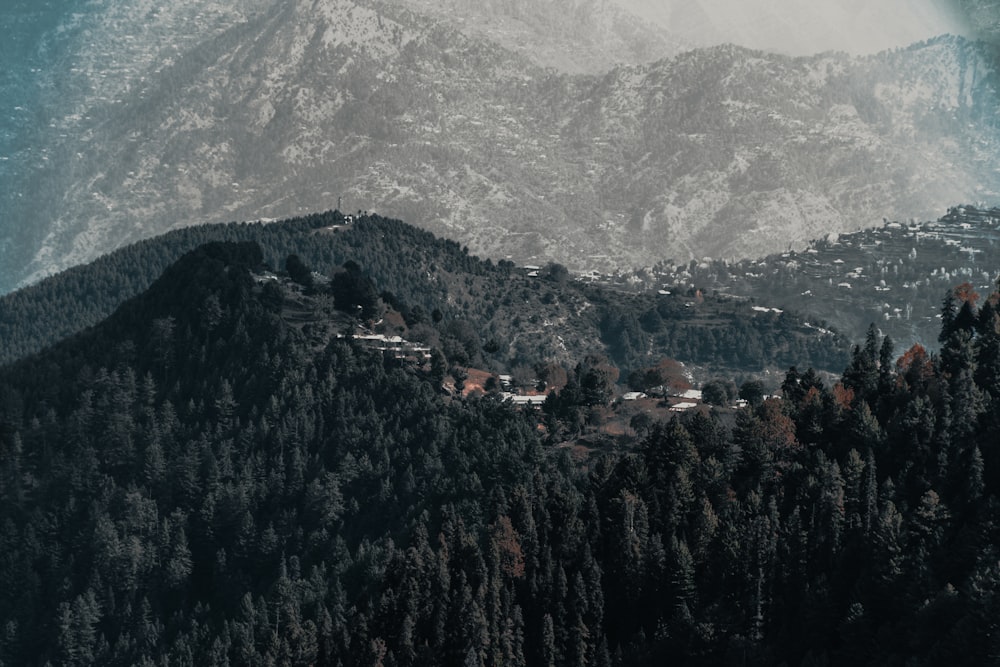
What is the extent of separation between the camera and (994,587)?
15138 cm

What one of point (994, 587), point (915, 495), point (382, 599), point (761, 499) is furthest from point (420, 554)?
point (994, 587)

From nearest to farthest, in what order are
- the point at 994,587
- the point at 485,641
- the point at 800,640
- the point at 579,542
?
the point at 994,587, the point at 800,640, the point at 485,641, the point at 579,542

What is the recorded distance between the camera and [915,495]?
179 m

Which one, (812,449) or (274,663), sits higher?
(812,449)

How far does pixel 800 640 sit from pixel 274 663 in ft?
171

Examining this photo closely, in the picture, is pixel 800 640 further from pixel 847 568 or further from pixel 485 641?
pixel 485 641

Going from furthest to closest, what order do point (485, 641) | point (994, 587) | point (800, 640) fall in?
point (485, 641), point (800, 640), point (994, 587)

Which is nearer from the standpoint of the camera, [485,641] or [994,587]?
[994,587]

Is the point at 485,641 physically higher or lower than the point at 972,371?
lower

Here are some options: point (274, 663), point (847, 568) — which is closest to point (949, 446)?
point (847, 568)

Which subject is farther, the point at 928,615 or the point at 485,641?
the point at 485,641

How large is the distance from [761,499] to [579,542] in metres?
16.5

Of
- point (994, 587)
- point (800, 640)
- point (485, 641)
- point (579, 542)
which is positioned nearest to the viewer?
point (994, 587)

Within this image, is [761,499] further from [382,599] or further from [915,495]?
[382,599]
